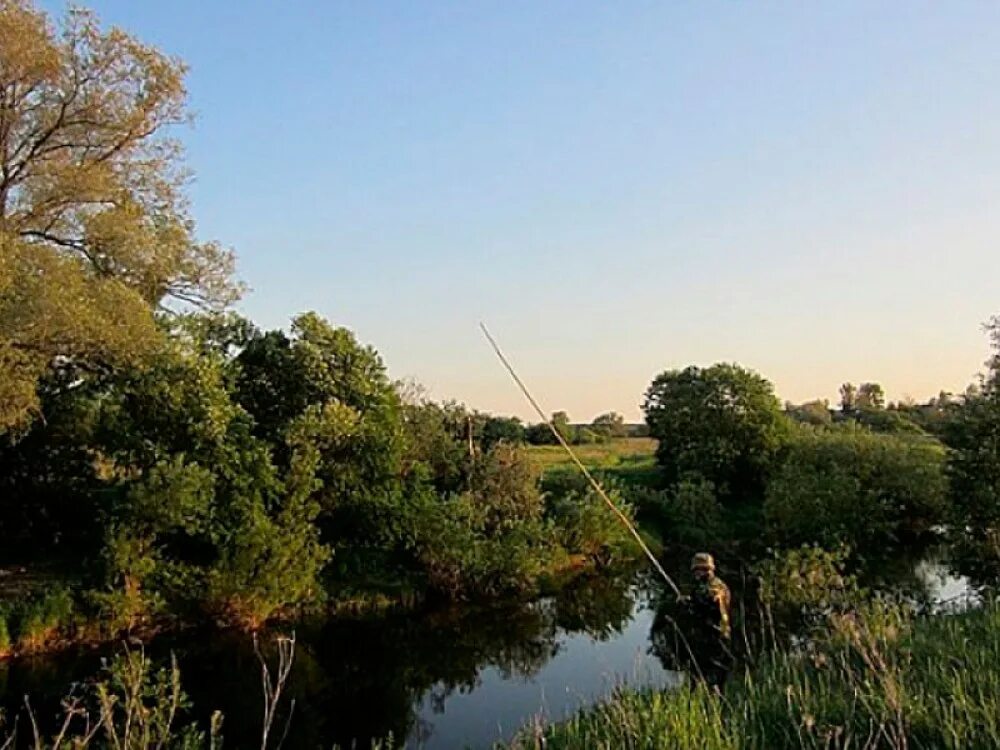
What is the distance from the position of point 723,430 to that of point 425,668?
19807 millimetres

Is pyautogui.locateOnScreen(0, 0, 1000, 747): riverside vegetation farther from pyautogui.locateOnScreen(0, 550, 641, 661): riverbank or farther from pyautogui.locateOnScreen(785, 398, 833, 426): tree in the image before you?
pyautogui.locateOnScreen(785, 398, 833, 426): tree

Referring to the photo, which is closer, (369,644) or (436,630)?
(369,644)

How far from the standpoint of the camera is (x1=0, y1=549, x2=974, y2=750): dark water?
1276 centimetres

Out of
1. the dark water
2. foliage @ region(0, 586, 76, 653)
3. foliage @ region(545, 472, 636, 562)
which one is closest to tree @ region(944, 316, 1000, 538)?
the dark water

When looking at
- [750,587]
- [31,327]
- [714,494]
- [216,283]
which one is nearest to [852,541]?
[750,587]

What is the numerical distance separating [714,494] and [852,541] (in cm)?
948

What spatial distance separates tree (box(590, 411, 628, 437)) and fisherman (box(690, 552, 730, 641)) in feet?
139

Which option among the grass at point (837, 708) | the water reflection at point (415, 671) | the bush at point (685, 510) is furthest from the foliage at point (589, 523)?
the grass at point (837, 708)

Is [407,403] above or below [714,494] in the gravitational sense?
above

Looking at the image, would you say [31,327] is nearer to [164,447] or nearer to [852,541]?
[164,447]

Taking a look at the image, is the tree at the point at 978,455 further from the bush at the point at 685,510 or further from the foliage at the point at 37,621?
the foliage at the point at 37,621

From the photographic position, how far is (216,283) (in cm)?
1695

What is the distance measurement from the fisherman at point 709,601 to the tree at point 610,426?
4250 cm

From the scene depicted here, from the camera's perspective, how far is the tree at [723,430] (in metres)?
32.0
